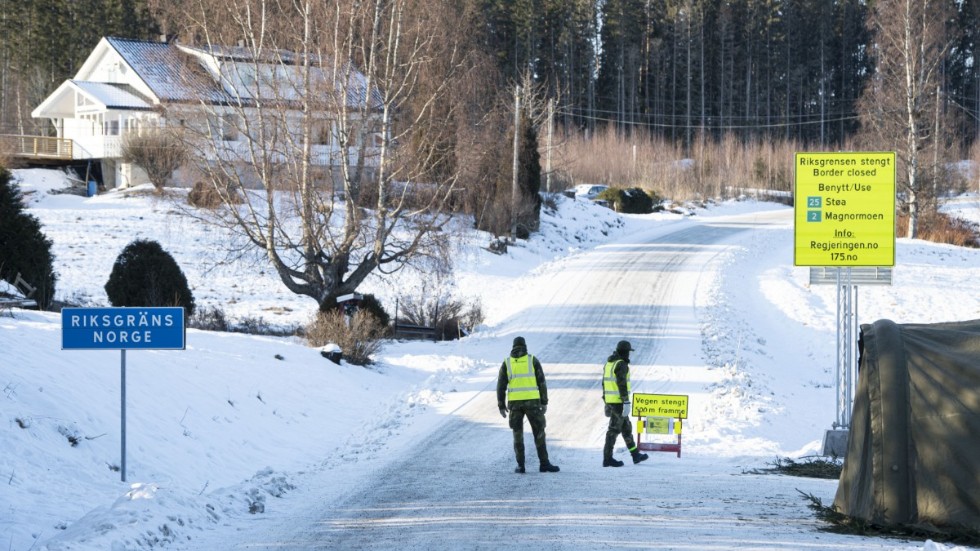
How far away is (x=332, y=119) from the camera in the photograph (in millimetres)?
22453

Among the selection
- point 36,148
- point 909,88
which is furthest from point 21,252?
point 909,88

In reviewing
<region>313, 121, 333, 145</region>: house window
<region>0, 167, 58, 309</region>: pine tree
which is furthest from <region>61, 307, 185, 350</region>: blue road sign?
<region>313, 121, 333, 145</region>: house window

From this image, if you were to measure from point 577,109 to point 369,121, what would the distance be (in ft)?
232

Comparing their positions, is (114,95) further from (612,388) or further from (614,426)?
(614,426)

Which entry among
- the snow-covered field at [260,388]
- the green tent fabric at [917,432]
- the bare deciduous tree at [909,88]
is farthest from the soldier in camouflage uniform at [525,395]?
the bare deciduous tree at [909,88]

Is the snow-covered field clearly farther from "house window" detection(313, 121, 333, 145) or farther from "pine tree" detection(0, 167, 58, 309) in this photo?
"house window" detection(313, 121, 333, 145)

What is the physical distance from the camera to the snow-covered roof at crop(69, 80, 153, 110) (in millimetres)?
47906

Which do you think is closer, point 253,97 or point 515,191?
point 253,97

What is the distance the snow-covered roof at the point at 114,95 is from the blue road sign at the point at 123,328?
39499 mm

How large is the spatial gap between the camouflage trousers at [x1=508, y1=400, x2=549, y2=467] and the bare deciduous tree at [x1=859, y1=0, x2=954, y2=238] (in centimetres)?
3522

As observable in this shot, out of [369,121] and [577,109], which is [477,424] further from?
[577,109]

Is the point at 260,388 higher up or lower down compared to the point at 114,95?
lower down

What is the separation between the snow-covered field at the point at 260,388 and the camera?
9367 millimetres

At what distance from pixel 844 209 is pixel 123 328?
10990mm
